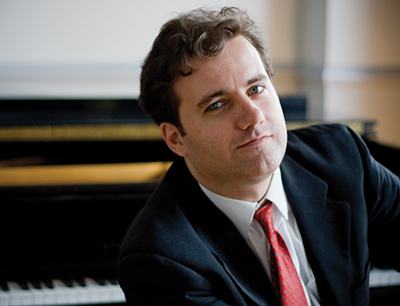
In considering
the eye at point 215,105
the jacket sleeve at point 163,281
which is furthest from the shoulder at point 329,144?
the jacket sleeve at point 163,281

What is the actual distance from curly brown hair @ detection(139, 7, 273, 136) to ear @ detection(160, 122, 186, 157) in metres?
0.02

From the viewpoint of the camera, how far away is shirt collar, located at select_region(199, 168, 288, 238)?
1.27 metres

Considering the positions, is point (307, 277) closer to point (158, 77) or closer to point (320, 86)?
point (158, 77)

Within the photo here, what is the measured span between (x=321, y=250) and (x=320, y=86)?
93.0 inches

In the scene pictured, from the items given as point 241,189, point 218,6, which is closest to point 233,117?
point 241,189

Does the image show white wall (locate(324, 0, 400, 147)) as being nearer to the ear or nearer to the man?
the man

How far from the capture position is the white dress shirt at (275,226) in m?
1.27

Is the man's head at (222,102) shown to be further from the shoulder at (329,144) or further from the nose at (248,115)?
the shoulder at (329,144)

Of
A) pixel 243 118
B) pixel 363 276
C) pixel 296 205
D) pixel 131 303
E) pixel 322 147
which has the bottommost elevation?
pixel 363 276

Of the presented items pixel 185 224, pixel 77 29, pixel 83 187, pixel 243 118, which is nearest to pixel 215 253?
pixel 185 224

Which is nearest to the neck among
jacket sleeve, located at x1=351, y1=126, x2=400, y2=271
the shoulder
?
the shoulder

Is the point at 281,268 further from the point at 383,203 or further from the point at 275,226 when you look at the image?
the point at 383,203

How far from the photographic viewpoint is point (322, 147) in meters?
1.48

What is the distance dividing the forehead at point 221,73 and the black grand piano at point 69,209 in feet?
2.72
